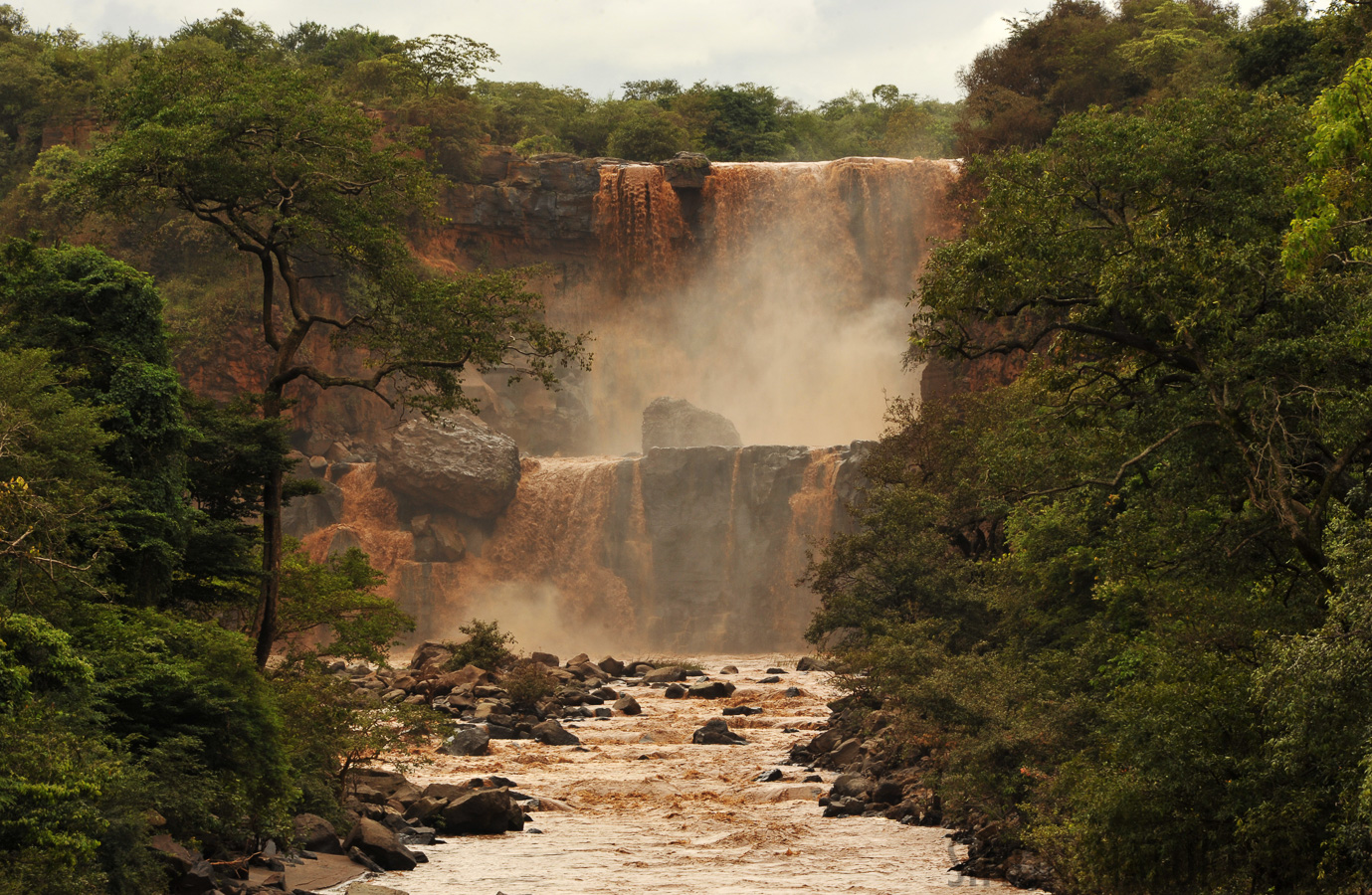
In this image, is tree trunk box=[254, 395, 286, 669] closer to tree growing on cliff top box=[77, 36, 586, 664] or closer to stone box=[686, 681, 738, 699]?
tree growing on cliff top box=[77, 36, 586, 664]

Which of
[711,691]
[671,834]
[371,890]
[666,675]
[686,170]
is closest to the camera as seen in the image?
[371,890]

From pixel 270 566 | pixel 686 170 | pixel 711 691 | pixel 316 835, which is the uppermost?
pixel 686 170

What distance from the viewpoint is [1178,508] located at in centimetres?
1538

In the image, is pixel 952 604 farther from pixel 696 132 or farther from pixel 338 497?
pixel 696 132

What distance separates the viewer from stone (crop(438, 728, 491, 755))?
27766 mm

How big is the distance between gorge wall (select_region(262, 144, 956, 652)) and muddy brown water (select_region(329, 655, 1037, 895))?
881 inches

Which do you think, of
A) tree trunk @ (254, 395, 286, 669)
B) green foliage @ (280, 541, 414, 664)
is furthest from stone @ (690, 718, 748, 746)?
tree trunk @ (254, 395, 286, 669)

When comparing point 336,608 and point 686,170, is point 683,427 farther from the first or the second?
point 336,608

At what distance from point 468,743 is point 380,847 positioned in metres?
9.81

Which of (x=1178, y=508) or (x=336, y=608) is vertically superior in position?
(x=1178, y=508)

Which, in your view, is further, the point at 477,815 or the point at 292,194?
the point at 292,194

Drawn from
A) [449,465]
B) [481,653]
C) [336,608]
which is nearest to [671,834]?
[336,608]

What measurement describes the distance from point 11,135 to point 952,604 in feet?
202

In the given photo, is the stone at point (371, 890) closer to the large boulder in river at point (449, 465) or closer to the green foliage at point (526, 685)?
the green foliage at point (526, 685)
